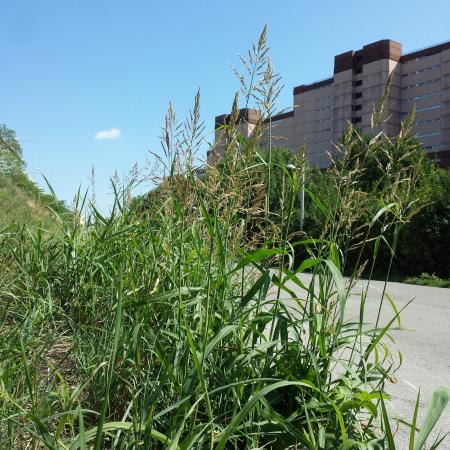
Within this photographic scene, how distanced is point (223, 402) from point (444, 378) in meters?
2.63

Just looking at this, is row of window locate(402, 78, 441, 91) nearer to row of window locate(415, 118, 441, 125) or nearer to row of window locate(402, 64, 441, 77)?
row of window locate(402, 64, 441, 77)

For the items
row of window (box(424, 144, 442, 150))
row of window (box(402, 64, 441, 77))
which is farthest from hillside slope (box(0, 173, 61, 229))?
row of window (box(402, 64, 441, 77))

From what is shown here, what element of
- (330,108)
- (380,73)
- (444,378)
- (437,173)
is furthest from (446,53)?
(444,378)

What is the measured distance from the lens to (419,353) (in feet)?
15.4

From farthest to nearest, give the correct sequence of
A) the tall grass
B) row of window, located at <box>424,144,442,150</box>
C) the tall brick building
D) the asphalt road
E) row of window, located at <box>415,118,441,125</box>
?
row of window, located at <box>415,118,441,125</box> < row of window, located at <box>424,144,442,150</box> < the tall brick building < the asphalt road < the tall grass

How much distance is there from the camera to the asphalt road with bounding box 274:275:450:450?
2.71 m

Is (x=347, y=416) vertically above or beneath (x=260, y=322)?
beneath

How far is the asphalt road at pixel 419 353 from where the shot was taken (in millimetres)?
2709

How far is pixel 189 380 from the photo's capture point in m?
1.64

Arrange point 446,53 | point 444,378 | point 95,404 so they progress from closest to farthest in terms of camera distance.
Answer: point 95,404
point 444,378
point 446,53

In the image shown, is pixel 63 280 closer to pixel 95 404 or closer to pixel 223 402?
pixel 95 404

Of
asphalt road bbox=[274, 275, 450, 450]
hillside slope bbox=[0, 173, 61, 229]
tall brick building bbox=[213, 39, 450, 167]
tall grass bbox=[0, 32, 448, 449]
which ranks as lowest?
asphalt road bbox=[274, 275, 450, 450]

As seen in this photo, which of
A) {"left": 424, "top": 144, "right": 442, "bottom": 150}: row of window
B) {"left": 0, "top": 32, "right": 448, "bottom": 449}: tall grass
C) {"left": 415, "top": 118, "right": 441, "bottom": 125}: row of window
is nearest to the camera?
{"left": 0, "top": 32, "right": 448, "bottom": 449}: tall grass

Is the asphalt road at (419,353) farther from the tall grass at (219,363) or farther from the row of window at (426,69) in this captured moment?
the row of window at (426,69)
